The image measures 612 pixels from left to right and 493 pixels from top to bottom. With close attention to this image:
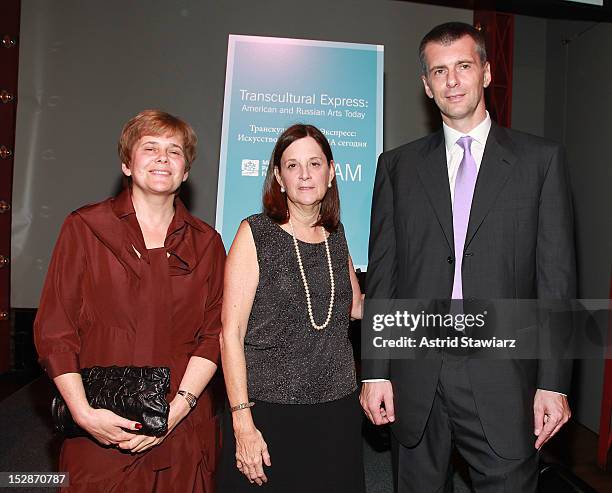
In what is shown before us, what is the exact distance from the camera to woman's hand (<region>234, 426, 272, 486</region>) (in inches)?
70.1

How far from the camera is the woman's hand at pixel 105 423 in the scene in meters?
1.62

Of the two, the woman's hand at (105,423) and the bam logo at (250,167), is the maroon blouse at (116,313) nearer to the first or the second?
the woman's hand at (105,423)

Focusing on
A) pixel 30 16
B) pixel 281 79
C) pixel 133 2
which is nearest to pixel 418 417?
pixel 281 79

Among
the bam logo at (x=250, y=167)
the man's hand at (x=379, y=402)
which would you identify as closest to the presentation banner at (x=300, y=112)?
the bam logo at (x=250, y=167)

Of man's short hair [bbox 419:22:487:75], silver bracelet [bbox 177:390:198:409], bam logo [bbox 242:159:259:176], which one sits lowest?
silver bracelet [bbox 177:390:198:409]

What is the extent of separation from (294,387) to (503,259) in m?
0.75

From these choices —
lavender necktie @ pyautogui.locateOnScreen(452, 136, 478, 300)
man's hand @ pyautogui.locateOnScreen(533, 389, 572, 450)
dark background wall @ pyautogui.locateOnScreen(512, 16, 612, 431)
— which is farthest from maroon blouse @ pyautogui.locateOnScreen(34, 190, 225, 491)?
dark background wall @ pyautogui.locateOnScreen(512, 16, 612, 431)

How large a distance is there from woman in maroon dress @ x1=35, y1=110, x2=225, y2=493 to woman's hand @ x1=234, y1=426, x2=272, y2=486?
0.12 m

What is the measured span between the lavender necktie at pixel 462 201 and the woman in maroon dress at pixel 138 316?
776 mm

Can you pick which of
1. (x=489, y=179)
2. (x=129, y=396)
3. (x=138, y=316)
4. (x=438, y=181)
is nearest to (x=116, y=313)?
(x=138, y=316)

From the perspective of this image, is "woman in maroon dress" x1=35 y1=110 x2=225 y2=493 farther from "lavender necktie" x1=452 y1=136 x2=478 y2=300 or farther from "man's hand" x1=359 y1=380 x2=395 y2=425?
"lavender necktie" x1=452 y1=136 x2=478 y2=300

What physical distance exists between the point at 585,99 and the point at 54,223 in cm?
409

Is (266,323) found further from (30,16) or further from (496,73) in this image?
(30,16)

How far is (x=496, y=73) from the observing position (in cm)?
439
